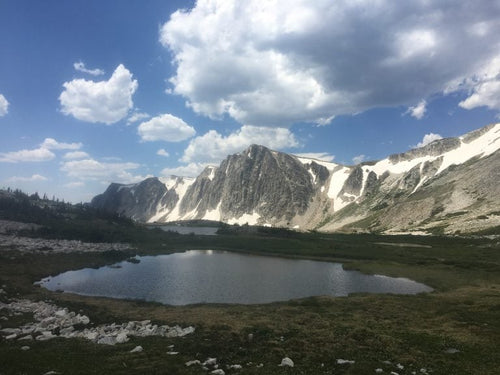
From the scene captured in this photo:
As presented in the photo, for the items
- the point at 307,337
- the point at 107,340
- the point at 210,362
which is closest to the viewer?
the point at 210,362

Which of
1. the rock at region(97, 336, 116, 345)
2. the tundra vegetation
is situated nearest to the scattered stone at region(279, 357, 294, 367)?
the tundra vegetation

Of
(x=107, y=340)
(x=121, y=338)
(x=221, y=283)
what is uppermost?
(x=121, y=338)

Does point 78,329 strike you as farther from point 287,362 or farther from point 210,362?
point 287,362

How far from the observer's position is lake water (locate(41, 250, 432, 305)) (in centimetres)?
7338

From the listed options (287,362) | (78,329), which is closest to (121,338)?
(78,329)

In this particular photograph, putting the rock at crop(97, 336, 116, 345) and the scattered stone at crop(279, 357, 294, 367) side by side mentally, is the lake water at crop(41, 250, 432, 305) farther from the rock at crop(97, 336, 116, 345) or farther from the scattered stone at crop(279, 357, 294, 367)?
the scattered stone at crop(279, 357, 294, 367)

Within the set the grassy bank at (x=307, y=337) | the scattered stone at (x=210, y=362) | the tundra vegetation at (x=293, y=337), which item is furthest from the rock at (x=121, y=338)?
the scattered stone at (x=210, y=362)

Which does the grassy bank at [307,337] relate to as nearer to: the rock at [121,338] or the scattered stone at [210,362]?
the scattered stone at [210,362]

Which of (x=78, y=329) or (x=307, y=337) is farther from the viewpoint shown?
(x=78, y=329)

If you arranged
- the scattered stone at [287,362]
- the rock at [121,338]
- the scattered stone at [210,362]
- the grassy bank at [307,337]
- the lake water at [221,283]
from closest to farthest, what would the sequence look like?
the grassy bank at [307,337], the scattered stone at [287,362], the scattered stone at [210,362], the rock at [121,338], the lake water at [221,283]

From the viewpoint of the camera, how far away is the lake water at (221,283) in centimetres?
7338

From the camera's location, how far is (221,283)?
8575 cm

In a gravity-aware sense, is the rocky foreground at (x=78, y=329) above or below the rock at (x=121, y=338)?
below

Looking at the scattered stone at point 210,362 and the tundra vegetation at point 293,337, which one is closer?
the tundra vegetation at point 293,337
